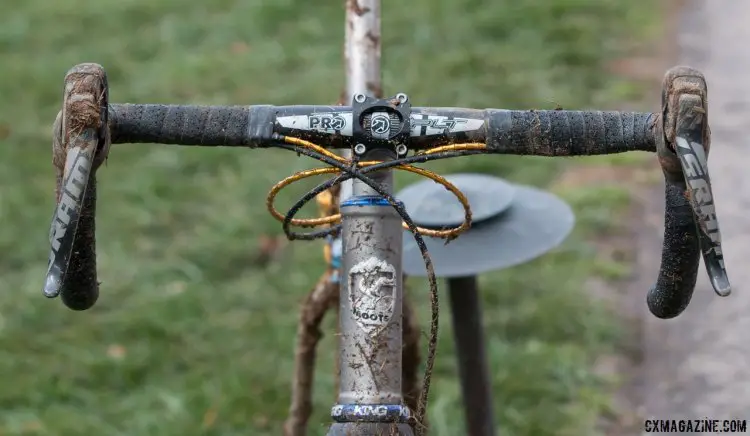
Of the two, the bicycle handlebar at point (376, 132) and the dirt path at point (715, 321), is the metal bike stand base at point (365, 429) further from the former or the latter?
the dirt path at point (715, 321)

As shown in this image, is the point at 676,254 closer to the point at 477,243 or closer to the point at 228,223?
the point at 477,243

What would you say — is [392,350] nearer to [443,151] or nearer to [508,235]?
[443,151]

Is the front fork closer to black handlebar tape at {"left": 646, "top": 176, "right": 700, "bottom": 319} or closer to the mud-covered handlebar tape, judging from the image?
the mud-covered handlebar tape

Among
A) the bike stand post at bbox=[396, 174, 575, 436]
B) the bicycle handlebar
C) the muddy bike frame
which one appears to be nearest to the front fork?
the muddy bike frame

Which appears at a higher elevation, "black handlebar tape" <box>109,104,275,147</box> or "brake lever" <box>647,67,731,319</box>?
"black handlebar tape" <box>109,104,275,147</box>

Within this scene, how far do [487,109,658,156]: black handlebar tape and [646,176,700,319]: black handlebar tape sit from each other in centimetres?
11

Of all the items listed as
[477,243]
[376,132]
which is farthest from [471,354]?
[376,132]

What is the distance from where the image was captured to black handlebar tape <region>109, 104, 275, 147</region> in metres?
1.76

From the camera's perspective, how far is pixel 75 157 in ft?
5.11

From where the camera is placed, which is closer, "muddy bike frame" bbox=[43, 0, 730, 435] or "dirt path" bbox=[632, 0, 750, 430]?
"muddy bike frame" bbox=[43, 0, 730, 435]

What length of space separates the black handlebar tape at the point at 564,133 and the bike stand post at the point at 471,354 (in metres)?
1.34

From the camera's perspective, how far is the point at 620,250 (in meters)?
4.86

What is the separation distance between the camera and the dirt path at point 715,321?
12.9 feet

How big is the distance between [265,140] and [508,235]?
1.19 m
